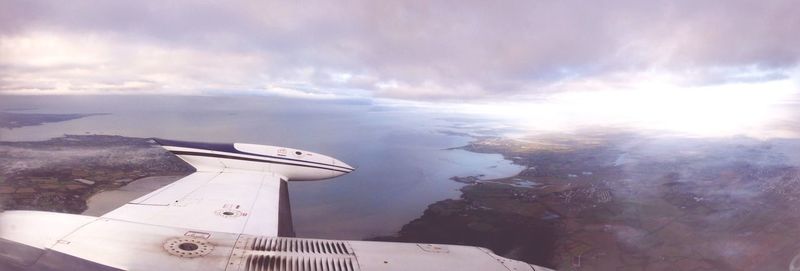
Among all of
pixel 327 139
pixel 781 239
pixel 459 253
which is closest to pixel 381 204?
pixel 327 139

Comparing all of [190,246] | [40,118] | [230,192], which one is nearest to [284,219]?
[230,192]

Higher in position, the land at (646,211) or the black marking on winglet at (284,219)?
the black marking on winglet at (284,219)

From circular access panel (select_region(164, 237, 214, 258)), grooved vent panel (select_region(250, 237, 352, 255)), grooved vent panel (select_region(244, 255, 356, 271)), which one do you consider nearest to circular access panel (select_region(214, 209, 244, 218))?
circular access panel (select_region(164, 237, 214, 258))

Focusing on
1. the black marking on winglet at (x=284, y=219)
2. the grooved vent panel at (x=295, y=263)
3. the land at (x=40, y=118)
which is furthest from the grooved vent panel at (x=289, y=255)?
the land at (x=40, y=118)

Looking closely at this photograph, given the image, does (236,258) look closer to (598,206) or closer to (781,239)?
(781,239)

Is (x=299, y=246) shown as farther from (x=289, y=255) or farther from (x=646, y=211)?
(x=646, y=211)

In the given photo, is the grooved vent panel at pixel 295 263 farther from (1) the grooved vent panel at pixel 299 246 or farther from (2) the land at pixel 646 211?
(2) the land at pixel 646 211

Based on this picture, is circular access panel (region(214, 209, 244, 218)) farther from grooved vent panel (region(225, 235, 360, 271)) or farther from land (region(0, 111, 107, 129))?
land (region(0, 111, 107, 129))
